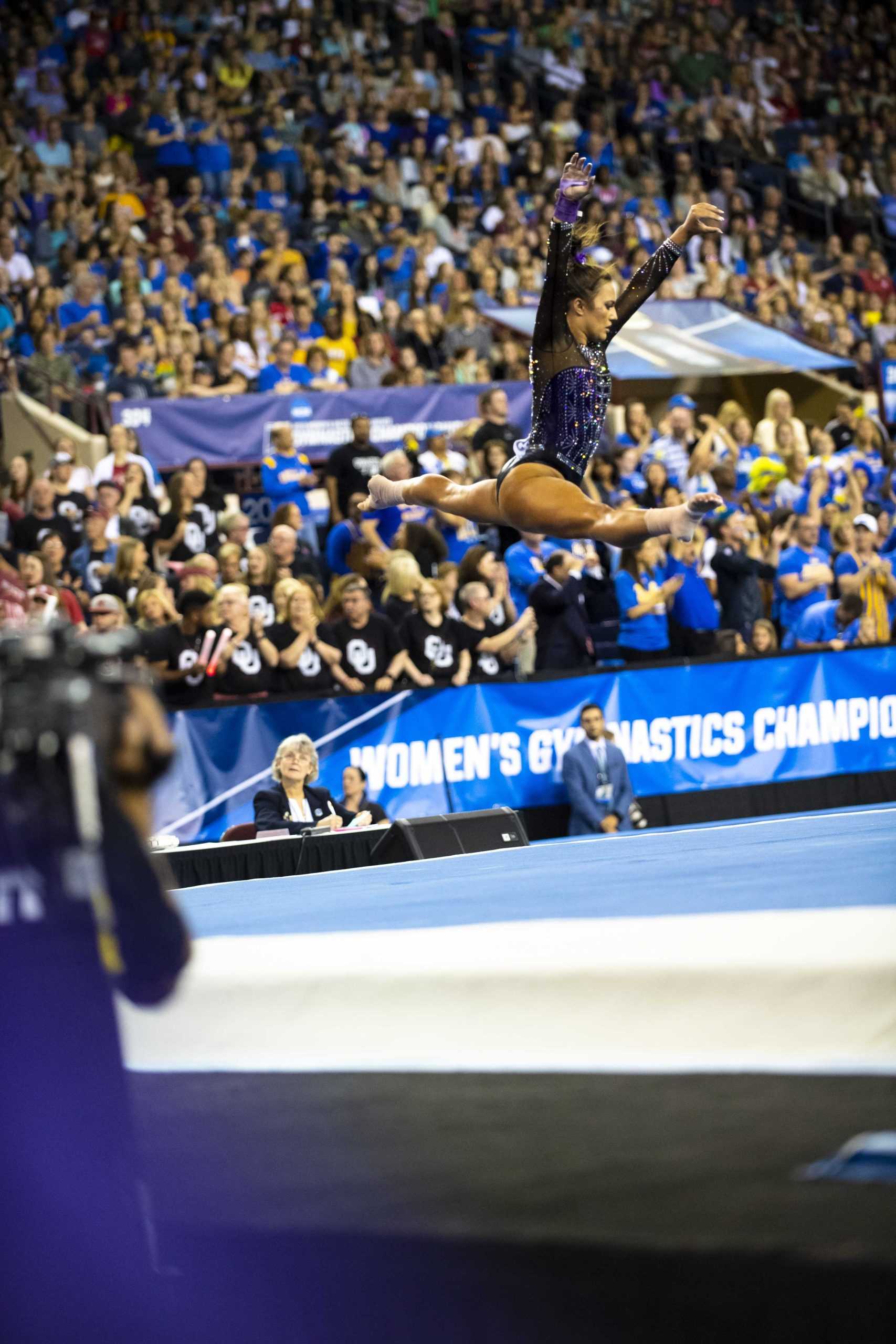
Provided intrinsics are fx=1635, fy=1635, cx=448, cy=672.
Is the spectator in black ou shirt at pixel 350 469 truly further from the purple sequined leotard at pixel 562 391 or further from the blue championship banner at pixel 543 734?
the purple sequined leotard at pixel 562 391

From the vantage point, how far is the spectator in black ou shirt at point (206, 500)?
33.5 ft

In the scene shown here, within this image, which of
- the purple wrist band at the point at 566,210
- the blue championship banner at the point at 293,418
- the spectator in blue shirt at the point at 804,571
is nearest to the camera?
the purple wrist band at the point at 566,210

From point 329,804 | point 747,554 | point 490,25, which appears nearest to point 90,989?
point 329,804

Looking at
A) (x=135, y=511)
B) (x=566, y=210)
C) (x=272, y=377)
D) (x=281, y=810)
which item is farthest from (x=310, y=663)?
(x=566, y=210)

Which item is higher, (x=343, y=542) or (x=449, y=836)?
(x=343, y=542)

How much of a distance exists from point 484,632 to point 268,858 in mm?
3169

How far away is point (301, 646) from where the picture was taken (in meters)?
9.02

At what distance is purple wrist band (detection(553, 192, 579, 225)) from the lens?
192 inches

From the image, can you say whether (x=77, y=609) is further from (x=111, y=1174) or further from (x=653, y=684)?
(x=111, y=1174)

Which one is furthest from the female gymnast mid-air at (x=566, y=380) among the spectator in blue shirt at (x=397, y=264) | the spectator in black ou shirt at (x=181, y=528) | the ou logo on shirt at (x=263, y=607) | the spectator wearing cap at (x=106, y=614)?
the spectator in blue shirt at (x=397, y=264)

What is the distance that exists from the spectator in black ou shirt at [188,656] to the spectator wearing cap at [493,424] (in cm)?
252

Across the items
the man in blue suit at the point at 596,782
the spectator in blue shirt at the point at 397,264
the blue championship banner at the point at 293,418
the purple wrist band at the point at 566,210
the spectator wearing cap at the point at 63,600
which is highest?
the spectator in blue shirt at the point at 397,264

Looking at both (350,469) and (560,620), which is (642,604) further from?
(350,469)

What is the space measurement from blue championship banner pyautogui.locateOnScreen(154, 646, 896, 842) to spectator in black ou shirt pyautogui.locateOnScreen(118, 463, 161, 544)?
194cm
